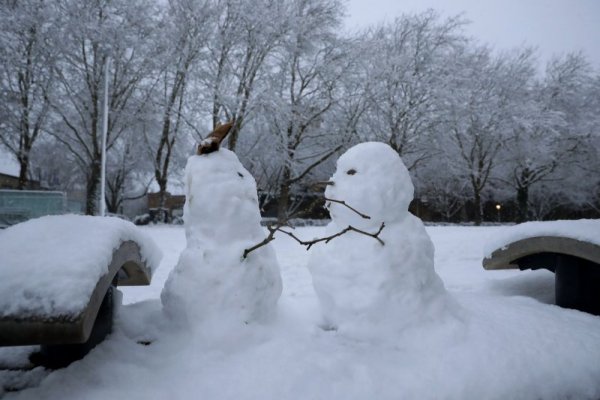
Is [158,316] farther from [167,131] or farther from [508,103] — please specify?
[508,103]

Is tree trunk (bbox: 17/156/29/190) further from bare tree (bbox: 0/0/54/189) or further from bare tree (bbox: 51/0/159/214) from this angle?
bare tree (bbox: 51/0/159/214)

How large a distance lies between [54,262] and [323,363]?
156 centimetres

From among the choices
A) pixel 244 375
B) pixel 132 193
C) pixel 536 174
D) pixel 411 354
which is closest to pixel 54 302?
pixel 244 375

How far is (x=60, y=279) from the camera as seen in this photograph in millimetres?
1666

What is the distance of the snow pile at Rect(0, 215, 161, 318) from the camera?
1.55 meters

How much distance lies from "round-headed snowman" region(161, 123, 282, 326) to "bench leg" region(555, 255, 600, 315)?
285cm

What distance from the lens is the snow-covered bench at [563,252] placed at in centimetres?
294

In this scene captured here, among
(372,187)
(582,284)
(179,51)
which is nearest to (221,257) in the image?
Result: (372,187)

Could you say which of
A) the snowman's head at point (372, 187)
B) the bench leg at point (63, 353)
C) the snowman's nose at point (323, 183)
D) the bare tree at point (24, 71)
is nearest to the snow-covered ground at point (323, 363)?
the bench leg at point (63, 353)

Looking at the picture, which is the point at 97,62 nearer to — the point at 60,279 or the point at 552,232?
the point at 60,279

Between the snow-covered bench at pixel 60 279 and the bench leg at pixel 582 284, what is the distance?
3.85 metres

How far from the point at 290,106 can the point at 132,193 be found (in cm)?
2226

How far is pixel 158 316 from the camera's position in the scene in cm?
257

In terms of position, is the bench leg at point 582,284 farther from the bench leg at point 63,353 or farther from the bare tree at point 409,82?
the bare tree at point 409,82
